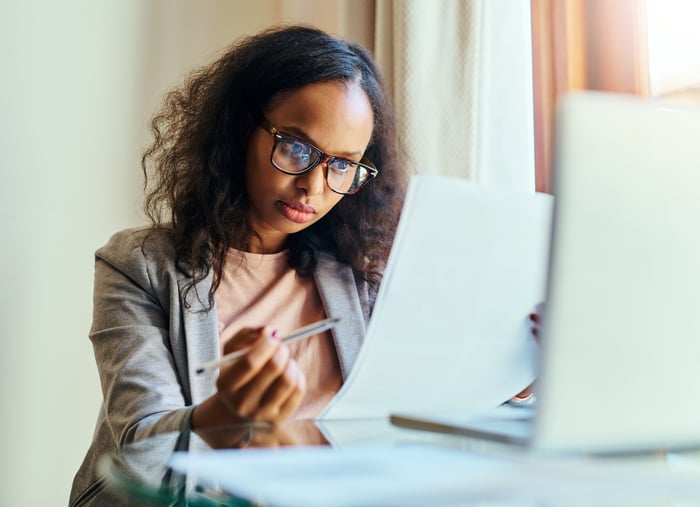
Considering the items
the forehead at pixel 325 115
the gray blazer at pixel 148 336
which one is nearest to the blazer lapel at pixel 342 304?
the gray blazer at pixel 148 336

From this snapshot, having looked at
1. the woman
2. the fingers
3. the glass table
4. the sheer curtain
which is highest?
the sheer curtain

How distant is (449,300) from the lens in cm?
79

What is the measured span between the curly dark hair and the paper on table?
42 cm

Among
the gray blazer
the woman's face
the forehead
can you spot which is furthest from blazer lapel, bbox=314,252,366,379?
the forehead

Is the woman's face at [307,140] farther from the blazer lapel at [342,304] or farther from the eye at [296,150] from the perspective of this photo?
the blazer lapel at [342,304]

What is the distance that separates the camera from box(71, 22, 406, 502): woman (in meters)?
1.11

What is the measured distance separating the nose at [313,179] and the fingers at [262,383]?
0.39 m

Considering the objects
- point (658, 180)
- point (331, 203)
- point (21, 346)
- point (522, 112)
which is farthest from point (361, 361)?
point (21, 346)

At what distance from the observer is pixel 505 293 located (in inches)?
32.4

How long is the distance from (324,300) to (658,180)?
749 millimetres

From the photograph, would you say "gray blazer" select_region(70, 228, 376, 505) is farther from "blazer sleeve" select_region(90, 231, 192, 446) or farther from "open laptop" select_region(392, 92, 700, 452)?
"open laptop" select_region(392, 92, 700, 452)

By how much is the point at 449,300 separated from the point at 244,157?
22.7 inches

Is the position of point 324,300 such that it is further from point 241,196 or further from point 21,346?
point 21,346

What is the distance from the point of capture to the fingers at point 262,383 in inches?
28.7
